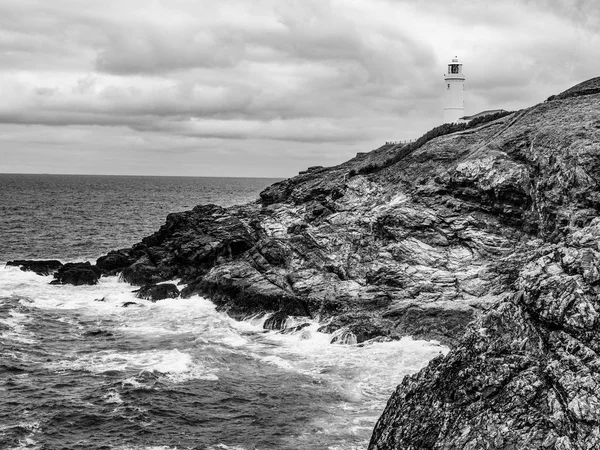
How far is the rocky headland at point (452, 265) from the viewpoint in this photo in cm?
1598

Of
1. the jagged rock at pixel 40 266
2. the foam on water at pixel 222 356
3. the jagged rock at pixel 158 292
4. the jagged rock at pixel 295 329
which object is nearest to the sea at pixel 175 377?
the foam on water at pixel 222 356

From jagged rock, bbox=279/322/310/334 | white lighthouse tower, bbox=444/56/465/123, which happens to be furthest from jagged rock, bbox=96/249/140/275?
white lighthouse tower, bbox=444/56/465/123

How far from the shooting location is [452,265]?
41.8 metres

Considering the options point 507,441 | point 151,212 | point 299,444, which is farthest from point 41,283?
point 151,212

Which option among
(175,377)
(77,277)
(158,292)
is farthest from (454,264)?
(77,277)

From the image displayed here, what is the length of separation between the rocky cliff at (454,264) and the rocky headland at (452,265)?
6 centimetres

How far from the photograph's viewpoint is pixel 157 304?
49875 mm

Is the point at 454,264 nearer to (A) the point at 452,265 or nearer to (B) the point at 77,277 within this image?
(A) the point at 452,265

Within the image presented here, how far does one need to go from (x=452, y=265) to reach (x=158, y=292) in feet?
77.4

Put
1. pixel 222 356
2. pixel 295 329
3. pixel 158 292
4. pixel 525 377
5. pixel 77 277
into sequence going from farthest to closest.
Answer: pixel 77 277
pixel 158 292
pixel 295 329
pixel 222 356
pixel 525 377

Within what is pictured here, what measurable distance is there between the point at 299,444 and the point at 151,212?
119 m

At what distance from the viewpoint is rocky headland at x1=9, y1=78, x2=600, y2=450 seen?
15977 millimetres

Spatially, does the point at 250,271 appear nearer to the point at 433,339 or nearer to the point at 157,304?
the point at 157,304

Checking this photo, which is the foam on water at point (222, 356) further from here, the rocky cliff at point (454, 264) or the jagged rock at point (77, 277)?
the jagged rock at point (77, 277)
